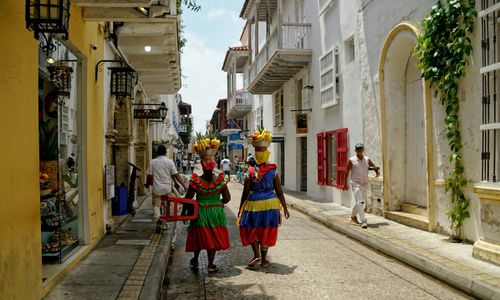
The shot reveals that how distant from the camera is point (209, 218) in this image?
618 centimetres

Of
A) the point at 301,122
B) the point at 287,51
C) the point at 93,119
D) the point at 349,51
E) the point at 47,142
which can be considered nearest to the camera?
the point at 47,142

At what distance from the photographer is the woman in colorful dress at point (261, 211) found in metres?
6.39

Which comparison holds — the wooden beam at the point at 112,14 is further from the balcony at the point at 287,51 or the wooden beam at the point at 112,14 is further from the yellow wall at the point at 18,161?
the balcony at the point at 287,51

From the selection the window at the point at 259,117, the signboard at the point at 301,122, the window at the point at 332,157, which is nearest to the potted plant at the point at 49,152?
the window at the point at 332,157

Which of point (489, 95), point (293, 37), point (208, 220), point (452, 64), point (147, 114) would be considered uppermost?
point (293, 37)

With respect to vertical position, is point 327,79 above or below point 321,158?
above

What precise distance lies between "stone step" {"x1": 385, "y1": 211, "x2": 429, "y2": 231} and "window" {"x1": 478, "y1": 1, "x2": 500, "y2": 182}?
2185 millimetres

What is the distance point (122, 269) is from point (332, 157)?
941cm

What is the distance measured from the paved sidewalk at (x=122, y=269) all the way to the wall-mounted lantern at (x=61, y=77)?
2.28m

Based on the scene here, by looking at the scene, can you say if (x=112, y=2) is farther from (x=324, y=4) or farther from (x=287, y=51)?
(x=287, y=51)

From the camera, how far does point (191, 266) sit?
658 centimetres

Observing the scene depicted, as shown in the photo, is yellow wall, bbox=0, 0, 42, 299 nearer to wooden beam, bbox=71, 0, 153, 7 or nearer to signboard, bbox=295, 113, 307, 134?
wooden beam, bbox=71, 0, 153, 7

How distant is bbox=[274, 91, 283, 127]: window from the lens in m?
20.7

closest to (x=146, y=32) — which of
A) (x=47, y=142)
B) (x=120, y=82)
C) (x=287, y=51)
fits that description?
(x=120, y=82)
